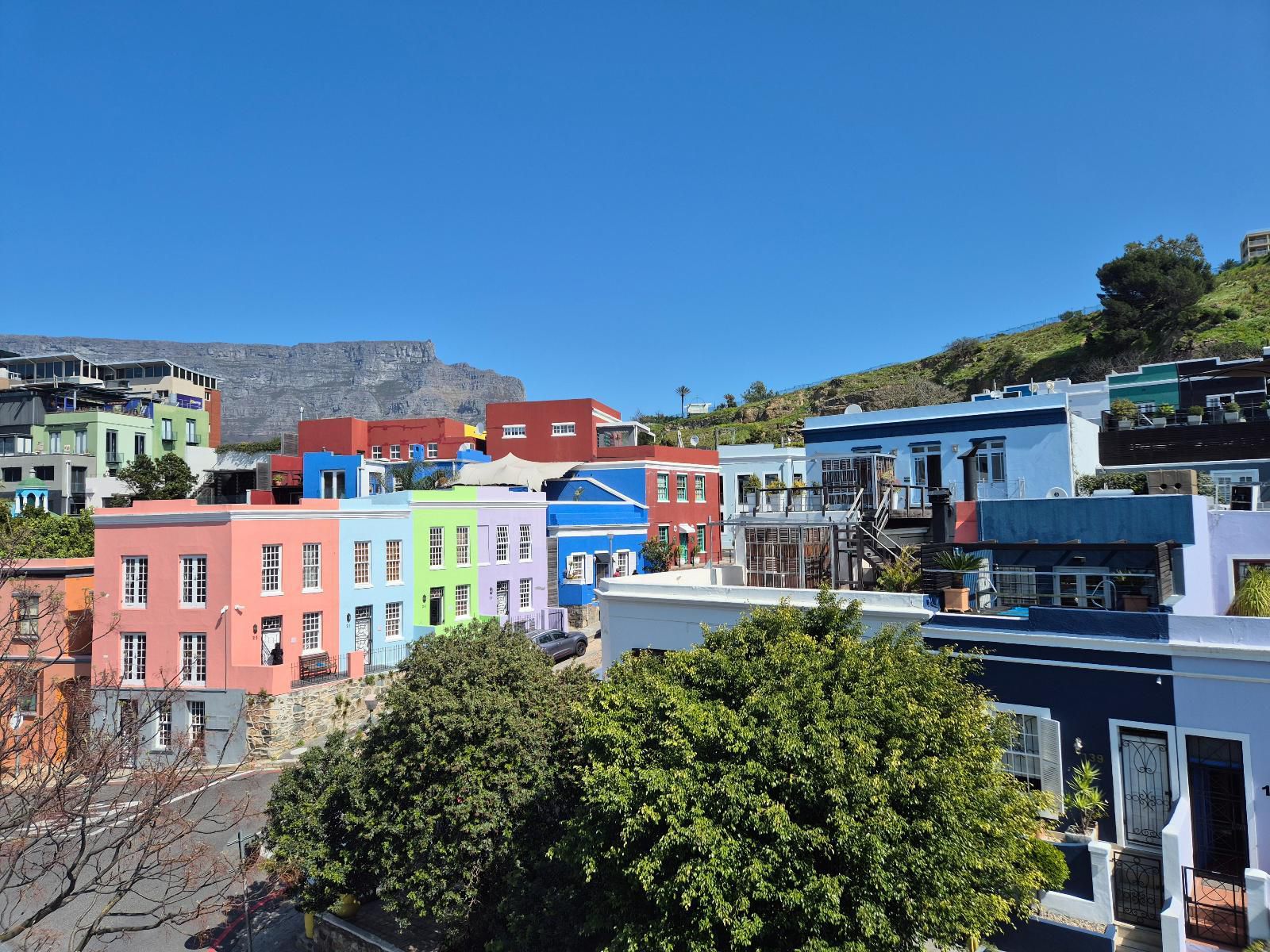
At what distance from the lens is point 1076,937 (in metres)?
10.3

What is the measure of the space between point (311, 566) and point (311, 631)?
231 centimetres

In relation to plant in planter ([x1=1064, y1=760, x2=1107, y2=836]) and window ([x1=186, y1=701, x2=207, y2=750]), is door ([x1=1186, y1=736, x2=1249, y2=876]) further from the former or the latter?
window ([x1=186, y1=701, x2=207, y2=750])

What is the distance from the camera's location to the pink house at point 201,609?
83.9 ft

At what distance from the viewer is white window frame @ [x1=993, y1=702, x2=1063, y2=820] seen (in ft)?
38.6

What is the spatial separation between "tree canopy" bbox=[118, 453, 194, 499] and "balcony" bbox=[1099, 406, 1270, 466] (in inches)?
1880

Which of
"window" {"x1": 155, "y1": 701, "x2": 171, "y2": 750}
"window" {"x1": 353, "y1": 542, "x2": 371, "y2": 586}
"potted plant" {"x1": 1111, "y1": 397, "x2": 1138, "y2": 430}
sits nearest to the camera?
"potted plant" {"x1": 1111, "y1": 397, "x2": 1138, "y2": 430}

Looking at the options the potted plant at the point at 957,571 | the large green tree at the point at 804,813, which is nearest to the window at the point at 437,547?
the potted plant at the point at 957,571

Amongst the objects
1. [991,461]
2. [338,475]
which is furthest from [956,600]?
[338,475]

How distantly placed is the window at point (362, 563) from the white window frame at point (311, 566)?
1.65 m

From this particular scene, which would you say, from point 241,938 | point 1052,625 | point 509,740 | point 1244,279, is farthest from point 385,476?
point 1244,279

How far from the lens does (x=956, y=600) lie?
43.6ft

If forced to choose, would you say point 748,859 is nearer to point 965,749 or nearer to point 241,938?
point 965,749

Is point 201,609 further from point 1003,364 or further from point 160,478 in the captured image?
point 1003,364

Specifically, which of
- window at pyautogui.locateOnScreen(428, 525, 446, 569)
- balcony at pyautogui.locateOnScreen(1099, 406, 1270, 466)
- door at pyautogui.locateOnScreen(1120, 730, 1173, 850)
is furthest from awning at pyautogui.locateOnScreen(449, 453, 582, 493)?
door at pyautogui.locateOnScreen(1120, 730, 1173, 850)
